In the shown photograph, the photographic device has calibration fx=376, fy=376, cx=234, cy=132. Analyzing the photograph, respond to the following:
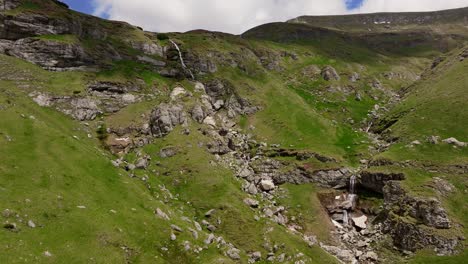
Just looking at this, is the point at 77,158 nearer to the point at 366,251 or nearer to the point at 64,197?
the point at 64,197

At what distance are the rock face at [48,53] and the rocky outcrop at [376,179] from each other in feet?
263

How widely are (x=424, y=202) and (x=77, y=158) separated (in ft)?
196

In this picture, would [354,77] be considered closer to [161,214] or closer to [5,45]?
[161,214]

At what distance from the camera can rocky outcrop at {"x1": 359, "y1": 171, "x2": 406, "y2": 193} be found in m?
74.8

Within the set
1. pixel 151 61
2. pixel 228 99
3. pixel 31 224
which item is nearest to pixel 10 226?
pixel 31 224

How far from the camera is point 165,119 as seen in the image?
3533 inches

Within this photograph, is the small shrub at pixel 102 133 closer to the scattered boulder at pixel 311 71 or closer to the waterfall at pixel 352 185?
the waterfall at pixel 352 185

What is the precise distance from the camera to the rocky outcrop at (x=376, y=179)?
245 feet

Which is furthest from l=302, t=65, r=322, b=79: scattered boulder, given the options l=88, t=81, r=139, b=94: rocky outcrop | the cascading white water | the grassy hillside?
the cascading white water

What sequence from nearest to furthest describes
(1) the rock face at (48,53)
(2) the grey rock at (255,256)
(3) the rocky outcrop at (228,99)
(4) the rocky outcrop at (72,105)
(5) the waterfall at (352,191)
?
1. (2) the grey rock at (255,256)
2. (5) the waterfall at (352,191)
3. (4) the rocky outcrop at (72,105)
4. (1) the rock face at (48,53)
5. (3) the rocky outcrop at (228,99)

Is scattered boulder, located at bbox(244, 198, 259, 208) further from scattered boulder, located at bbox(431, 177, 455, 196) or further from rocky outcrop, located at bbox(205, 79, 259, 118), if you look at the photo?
rocky outcrop, located at bbox(205, 79, 259, 118)

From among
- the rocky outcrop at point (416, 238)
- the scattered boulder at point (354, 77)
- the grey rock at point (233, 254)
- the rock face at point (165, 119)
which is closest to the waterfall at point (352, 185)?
the rocky outcrop at point (416, 238)

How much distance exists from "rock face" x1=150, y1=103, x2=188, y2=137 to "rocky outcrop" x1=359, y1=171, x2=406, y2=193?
1683 inches

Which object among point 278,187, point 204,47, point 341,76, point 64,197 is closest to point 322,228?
point 278,187
